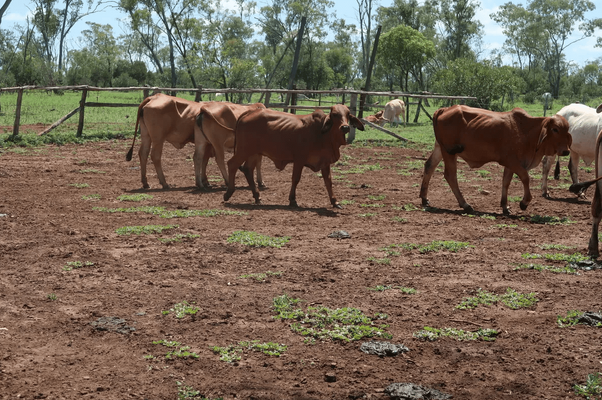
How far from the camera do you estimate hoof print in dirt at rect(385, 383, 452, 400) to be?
430 centimetres

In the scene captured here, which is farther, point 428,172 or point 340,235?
point 428,172

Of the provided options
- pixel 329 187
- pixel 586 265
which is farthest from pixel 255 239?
pixel 586 265

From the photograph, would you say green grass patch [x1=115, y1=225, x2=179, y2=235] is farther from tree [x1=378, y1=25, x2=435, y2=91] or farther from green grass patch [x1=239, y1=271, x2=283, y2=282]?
tree [x1=378, y1=25, x2=435, y2=91]

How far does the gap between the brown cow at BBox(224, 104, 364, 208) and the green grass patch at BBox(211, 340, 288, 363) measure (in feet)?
19.4

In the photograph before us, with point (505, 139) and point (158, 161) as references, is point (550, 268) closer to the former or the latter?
point (505, 139)

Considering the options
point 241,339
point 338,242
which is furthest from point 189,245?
point 241,339

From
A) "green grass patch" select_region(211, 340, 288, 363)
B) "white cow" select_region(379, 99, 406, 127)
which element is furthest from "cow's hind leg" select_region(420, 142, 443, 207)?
"white cow" select_region(379, 99, 406, 127)

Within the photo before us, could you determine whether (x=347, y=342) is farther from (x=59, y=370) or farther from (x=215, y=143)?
(x=215, y=143)

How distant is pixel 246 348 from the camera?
16.5 ft

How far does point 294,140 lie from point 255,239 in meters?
2.99

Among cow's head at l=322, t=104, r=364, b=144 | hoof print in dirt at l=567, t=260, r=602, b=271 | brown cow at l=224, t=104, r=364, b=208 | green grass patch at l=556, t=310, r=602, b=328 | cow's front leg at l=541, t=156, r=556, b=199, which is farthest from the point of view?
cow's front leg at l=541, t=156, r=556, b=199

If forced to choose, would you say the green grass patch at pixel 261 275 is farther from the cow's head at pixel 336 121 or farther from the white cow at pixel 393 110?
the white cow at pixel 393 110

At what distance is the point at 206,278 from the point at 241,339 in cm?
168

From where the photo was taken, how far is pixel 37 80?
161 ft
